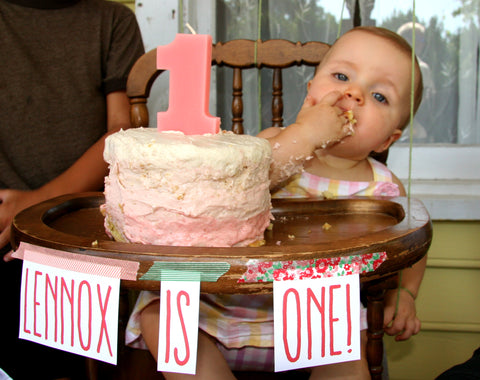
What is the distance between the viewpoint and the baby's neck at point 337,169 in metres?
1.14

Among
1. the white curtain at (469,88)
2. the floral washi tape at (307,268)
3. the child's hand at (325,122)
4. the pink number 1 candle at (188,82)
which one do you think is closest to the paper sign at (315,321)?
the floral washi tape at (307,268)

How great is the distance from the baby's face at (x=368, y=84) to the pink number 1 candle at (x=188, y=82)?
1.48ft

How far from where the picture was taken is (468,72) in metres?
1.61

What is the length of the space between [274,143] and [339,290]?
0.39 metres

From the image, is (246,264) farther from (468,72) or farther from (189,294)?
(468,72)

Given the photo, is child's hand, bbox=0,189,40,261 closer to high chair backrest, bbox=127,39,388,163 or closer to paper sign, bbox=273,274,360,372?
high chair backrest, bbox=127,39,388,163

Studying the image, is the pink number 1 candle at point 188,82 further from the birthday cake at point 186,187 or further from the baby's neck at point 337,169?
the baby's neck at point 337,169

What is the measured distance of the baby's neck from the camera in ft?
3.75

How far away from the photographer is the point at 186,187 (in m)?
0.57

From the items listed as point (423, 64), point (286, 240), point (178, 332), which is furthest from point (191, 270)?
point (423, 64)

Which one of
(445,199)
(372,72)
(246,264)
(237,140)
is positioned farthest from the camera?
(445,199)

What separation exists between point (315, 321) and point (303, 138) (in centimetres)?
42

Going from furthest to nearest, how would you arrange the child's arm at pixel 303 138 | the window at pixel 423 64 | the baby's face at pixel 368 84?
the window at pixel 423 64 → the baby's face at pixel 368 84 → the child's arm at pixel 303 138

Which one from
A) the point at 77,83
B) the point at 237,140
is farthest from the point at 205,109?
the point at 77,83
